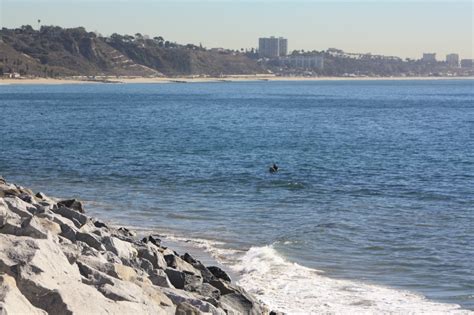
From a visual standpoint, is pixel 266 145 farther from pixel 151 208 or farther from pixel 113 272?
pixel 113 272

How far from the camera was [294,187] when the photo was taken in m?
26.9

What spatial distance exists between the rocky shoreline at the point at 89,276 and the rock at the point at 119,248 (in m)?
0.01

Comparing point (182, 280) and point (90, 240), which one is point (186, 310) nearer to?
point (182, 280)

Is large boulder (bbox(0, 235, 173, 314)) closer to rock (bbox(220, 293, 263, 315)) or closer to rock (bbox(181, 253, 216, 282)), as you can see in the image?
rock (bbox(220, 293, 263, 315))

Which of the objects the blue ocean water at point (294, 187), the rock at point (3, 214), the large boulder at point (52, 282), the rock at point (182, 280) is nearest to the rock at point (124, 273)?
the large boulder at point (52, 282)

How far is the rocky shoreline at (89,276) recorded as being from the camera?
7.55 m

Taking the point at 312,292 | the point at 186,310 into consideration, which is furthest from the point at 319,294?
the point at 186,310

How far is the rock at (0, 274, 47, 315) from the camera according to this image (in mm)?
6789

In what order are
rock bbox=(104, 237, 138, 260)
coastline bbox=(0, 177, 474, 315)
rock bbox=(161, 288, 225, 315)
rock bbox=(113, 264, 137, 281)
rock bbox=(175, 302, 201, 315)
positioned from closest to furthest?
coastline bbox=(0, 177, 474, 315) < rock bbox=(175, 302, 201, 315) < rock bbox=(161, 288, 225, 315) < rock bbox=(113, 264, 137, 281) < rock bbox=(104, 237, 138, 260)

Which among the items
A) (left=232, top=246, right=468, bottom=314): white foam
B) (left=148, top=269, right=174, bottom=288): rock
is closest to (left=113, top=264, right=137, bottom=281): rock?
(left=148, top=269, right=174, bottom=288): rock

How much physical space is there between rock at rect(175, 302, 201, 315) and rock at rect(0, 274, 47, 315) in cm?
173

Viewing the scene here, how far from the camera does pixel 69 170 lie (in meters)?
31.7

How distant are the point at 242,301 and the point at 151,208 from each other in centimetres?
1190

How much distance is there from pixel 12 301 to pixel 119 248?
425 centimetres
